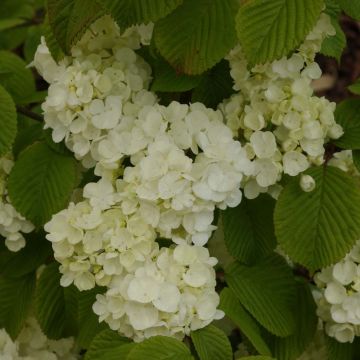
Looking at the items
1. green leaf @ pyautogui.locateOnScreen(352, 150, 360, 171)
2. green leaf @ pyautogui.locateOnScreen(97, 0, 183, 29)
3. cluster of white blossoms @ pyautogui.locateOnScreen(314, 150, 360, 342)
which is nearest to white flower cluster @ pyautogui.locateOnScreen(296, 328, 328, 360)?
cluster of white blossoms @ pyautogui.locateOnScreen(314, 150, 360, 342)

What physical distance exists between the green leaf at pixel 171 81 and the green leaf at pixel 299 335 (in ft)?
1.60

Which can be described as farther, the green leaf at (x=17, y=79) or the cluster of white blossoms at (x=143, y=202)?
the green leaf at (x=17, y=79)

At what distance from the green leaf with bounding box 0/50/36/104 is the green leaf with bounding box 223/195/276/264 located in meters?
0.62

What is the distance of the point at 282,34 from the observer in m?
1.27

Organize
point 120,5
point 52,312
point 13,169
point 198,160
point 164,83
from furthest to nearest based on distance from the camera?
point 52,312 → point 13,169 → point 164,83 → point 198,160 → point 120,5

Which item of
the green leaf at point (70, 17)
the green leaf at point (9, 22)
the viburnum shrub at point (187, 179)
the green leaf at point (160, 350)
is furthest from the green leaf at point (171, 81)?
the green leaf at point (9, 22)

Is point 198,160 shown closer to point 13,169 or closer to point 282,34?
point 282,34

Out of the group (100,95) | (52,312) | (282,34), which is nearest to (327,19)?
(282,34)

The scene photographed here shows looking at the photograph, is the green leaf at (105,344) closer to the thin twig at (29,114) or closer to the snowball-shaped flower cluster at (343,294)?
the snowball-shaped flower cluster at (343,294)

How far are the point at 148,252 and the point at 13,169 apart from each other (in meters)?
0.41

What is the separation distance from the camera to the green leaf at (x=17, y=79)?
1852mm

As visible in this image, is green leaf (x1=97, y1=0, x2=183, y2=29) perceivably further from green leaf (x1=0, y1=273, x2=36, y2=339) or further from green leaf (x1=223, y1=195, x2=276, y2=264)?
green leaf (x1=0, y1=273, x2=36, y2=339)

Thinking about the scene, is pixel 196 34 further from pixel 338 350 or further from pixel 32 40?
pixel 32 40

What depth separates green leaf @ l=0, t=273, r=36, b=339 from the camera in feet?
5.70
